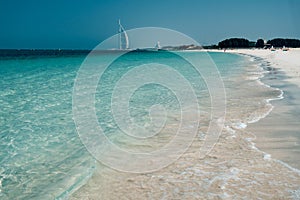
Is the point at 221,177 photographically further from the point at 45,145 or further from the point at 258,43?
the point at 258,43

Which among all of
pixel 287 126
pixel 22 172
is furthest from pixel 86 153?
pixel 287 126

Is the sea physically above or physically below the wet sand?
below

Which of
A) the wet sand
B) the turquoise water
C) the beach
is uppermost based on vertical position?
the wet sand

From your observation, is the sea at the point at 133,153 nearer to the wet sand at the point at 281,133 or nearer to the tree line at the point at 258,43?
the wet sand at the point at 281,133

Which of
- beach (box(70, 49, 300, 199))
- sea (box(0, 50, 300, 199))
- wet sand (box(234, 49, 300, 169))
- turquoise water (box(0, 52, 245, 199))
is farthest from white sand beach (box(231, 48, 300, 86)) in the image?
beach (box(70, 49, 300, 199))

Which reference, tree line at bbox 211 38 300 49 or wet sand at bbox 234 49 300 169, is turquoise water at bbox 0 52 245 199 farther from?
tree line at bbox 211 38 300 49

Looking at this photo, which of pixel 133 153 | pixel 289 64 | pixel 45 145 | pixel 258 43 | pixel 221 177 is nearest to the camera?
pixel 221 177

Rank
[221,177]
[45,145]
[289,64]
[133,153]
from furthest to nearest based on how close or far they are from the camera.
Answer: [289,64] < [45,145] < [133,153] < [221,177]

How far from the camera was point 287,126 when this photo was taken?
6.93 meters

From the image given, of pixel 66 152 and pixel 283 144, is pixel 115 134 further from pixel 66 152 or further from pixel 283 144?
pixel 283 144

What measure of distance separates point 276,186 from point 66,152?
401 cm

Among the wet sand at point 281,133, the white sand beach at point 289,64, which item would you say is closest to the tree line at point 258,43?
the white sand beach at point 289,64

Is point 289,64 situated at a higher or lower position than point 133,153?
higher

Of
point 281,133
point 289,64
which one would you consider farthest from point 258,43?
point 281,133
